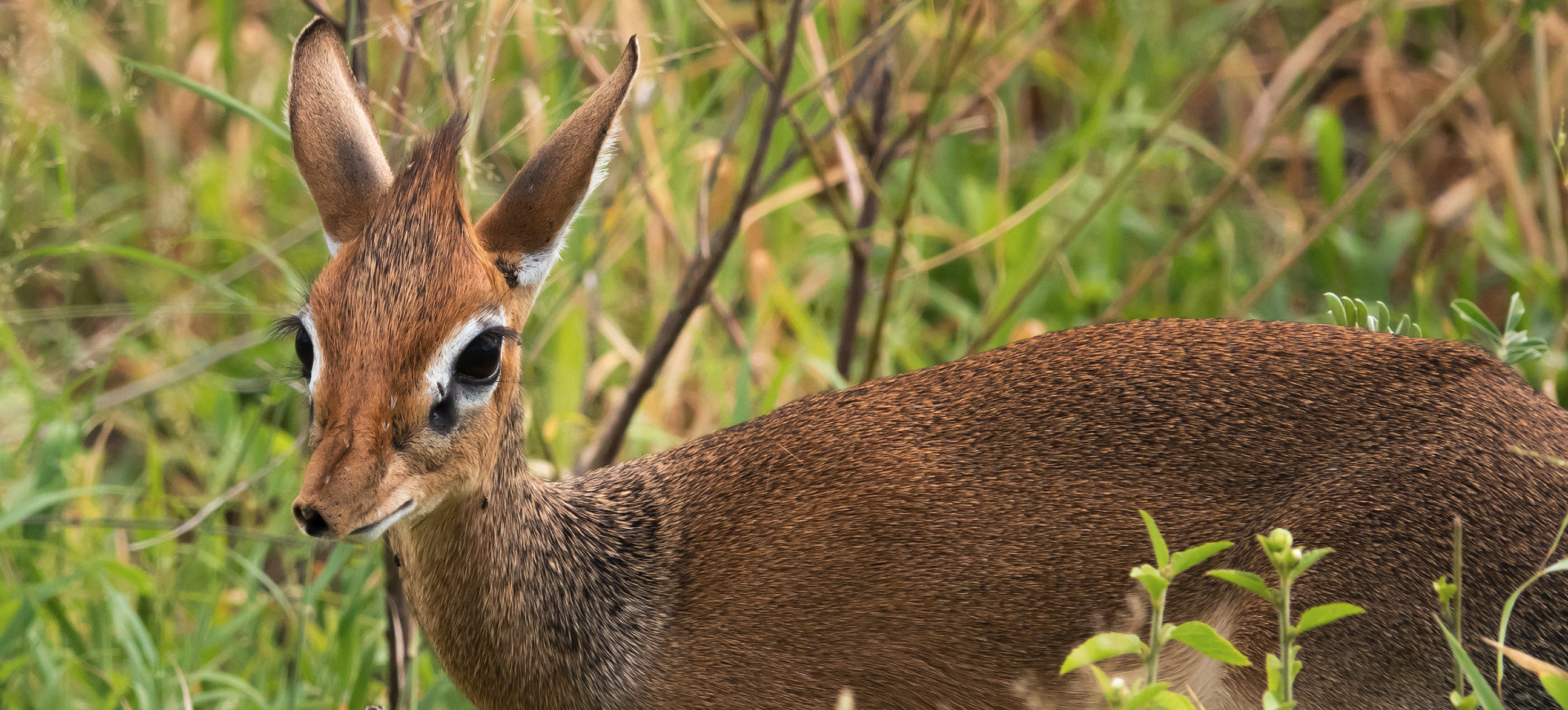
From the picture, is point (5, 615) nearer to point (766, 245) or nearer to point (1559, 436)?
point (766, 245)

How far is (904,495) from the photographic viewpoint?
290cm

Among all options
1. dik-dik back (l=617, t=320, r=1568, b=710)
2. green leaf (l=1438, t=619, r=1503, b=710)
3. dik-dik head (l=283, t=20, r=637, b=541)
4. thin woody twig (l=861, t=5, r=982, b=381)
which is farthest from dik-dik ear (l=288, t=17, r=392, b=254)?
green leaf (l=1438, t=619, r=1503, b=710)

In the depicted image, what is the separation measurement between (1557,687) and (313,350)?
6.26ft

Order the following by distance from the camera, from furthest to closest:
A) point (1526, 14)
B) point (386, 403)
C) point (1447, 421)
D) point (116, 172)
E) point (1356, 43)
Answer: point (1356, 43)
point (116, 172)
point (1526, 14)
point (1447, 421)
point (386, 403)

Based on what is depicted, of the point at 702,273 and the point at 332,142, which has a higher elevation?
the point at 332,142

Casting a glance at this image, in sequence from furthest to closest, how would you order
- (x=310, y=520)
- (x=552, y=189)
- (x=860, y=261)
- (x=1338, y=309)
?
(x=860, y=261), (x=1338, y=309), (x=552, y=189), (x=310, y=520)

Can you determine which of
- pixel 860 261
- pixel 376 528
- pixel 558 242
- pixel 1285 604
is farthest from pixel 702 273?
pixel 1285 604

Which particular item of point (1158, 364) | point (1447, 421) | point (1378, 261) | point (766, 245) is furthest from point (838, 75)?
point (1447, 421)

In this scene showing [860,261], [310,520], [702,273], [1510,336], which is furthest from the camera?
[860,261]

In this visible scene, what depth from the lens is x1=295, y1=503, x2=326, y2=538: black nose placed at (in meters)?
2.36

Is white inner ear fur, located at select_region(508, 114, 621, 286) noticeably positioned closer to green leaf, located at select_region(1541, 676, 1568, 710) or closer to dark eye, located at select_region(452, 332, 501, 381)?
dark eye, located at select_region(452, 332, 501, 381)

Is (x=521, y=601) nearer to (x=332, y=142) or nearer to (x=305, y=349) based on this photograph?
(x=305, y=349)

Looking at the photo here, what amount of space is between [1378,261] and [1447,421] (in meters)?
2.72

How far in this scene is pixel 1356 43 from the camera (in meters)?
6.29
